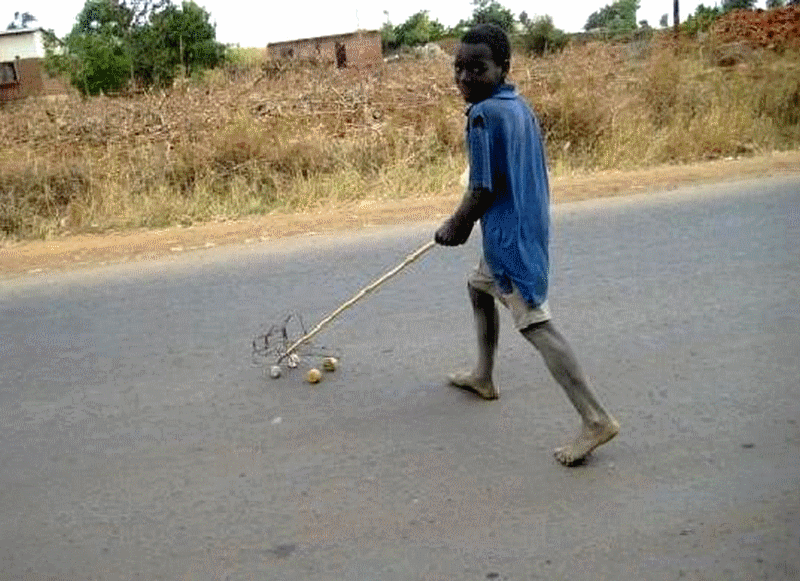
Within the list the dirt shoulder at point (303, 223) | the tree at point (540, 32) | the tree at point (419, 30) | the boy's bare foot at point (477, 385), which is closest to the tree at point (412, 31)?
the tree at point (419, 30)

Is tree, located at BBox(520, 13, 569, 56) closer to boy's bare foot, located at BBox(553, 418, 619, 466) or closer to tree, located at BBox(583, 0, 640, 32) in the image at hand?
boy's bare foot, located at BBox(553, 418, 619, 466)

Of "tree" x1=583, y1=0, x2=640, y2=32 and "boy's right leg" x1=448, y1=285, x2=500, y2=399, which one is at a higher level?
"tree" x1=583, y1=0, x2=640, y2=32

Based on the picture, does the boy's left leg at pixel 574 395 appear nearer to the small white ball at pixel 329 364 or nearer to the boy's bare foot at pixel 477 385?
the boy's bare foot at pixel 477 385

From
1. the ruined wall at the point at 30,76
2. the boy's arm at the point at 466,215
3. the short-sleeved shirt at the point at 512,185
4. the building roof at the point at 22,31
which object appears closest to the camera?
the short-sleeved shirt at the point at 512,185

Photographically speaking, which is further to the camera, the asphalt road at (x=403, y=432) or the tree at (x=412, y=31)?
the tree at (x=412, y=31)

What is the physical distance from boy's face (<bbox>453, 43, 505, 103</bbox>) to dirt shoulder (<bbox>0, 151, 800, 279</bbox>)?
424 centimetres

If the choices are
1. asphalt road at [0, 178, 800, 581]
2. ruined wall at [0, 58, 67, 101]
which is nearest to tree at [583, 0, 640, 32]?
ruined wall at [0, 58, 67, 101]

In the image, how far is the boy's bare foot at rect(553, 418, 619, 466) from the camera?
3148 mm

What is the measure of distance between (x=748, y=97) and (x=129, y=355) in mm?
9684

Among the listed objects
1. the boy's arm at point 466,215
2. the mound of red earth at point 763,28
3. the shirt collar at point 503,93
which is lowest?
the boy's arm at point 466,215

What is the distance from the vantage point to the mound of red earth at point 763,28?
15273mm

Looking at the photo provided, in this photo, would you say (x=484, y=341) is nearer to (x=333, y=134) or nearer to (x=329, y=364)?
(x=329, y=364)

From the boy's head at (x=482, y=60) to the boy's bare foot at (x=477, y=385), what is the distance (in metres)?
1.31

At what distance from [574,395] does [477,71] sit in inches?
49.2
